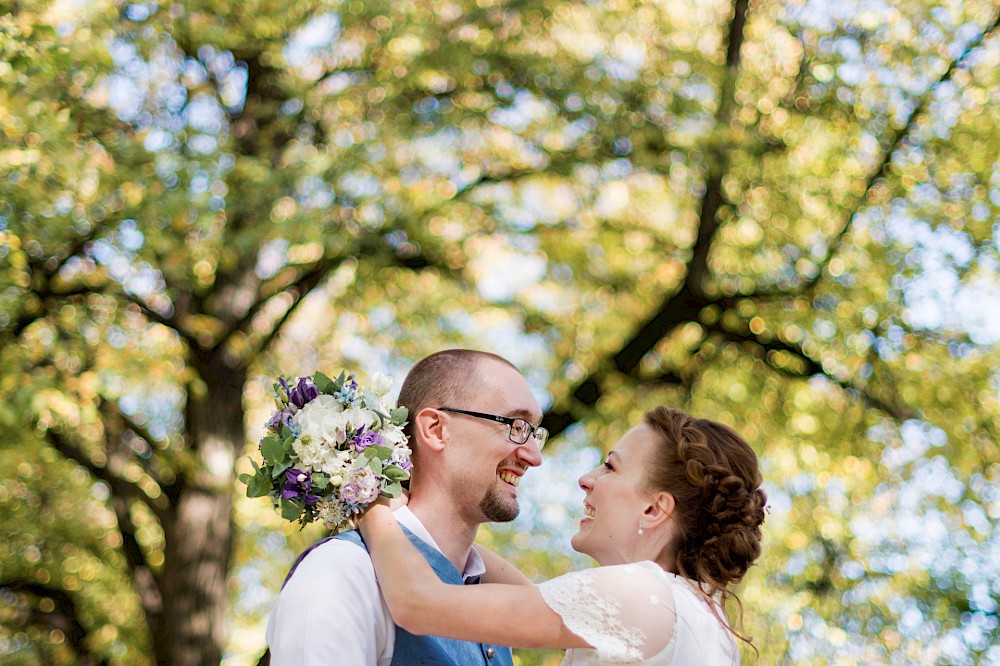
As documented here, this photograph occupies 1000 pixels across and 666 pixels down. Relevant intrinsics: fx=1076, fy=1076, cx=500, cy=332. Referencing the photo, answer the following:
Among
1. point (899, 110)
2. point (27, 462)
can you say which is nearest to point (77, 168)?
point (27, 462)

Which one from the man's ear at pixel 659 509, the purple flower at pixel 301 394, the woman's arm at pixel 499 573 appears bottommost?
the woman's arm at pixel 499 573

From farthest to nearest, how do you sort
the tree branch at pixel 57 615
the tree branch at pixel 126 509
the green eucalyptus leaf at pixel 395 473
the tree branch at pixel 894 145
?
the tree branch at pixel 57 615 < the tree branch at pixel 894 145 < the tree branch at pixel 126 509 < the green eucalyptus leaf at pixel 395 473

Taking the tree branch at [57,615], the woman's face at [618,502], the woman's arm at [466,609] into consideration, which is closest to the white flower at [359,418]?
the woman's arm at [466,609]

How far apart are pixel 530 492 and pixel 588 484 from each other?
10.2m

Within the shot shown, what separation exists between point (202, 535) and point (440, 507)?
620 centimetres

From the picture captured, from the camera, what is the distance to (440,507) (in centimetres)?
317

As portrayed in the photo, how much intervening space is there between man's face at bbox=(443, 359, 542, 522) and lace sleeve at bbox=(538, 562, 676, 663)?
0.47 meters

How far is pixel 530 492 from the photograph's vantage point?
1345 cm

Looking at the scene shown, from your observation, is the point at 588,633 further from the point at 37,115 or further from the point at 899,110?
the point at 899,110

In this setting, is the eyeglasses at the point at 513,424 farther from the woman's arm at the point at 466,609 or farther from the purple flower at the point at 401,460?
the woman's arm at the point at 466,609

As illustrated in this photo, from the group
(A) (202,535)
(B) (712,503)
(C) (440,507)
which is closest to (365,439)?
(C) (440,507)

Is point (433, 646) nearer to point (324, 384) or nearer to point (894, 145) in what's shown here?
point (324, 384)

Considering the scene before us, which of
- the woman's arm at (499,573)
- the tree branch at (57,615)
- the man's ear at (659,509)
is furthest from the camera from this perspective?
the tree branch at (57,615)

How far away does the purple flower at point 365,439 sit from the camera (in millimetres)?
2847
